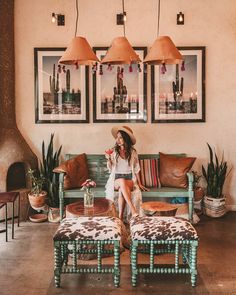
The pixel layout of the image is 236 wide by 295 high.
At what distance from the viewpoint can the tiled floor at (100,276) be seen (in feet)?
11.6

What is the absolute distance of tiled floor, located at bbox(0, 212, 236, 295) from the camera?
3.52 metres

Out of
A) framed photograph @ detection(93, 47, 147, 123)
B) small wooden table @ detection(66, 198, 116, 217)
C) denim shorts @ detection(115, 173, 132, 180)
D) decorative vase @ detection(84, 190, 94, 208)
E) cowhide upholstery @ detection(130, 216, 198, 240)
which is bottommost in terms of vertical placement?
cowhide upholstery @ detection(130, 216, 198, 240)

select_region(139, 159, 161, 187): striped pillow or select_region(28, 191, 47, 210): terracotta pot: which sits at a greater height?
select_region(139, 159, 161, 187): striped pillow

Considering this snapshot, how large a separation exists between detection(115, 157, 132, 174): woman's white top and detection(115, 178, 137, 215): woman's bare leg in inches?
5.9

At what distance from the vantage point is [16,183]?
6215 millimetres

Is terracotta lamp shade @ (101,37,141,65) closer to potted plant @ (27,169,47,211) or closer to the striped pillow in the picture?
the striped pillow

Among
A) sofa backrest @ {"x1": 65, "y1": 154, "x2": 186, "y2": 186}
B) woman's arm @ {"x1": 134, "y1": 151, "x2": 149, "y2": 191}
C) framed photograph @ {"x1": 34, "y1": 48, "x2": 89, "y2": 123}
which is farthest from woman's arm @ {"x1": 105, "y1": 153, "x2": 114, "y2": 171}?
framed photograph @ {"x1": 34, "y1": 48, "x2": 89, "y2": 123}

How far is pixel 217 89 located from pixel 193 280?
3.51 meters

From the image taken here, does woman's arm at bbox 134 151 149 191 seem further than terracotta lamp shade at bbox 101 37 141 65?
Yes

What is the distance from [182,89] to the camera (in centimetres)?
618


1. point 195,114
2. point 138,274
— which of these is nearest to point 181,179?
point 195,114

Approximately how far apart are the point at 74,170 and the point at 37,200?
667 millimetres

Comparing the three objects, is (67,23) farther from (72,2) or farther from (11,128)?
(11,128)

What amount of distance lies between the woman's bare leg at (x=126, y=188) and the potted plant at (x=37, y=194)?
1125mm
